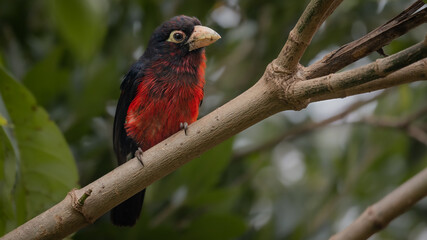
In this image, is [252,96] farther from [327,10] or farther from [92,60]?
[92,60]

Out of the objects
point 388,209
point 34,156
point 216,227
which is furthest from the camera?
point 216,227

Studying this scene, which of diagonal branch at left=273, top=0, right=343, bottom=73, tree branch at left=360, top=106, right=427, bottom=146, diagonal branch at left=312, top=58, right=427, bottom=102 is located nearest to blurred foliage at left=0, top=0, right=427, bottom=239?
tree branch at left=360, top=106, right=427, bottom=146

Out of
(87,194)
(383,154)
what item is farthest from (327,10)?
(383,154)

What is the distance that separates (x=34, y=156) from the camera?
8.55 ft

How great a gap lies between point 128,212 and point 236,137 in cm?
93

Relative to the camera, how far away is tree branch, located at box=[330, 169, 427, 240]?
2.18 meters

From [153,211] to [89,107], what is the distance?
0.77 m

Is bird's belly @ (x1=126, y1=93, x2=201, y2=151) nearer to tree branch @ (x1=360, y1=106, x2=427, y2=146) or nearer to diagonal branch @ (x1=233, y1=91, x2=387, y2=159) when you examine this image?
diagonal branch @ (x1=233, y1=91, x2=387, y2=159)

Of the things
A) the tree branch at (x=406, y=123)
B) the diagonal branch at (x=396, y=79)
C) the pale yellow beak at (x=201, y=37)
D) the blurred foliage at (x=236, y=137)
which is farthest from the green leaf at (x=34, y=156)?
→ the tree branch at (x=406, y=123)

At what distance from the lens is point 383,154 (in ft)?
12.4

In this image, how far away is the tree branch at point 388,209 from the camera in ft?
7.16

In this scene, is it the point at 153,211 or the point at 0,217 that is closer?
the point at 0,217

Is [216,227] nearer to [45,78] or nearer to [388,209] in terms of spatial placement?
[388,209]

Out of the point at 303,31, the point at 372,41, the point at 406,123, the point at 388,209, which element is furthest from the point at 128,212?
the point at 406,123
